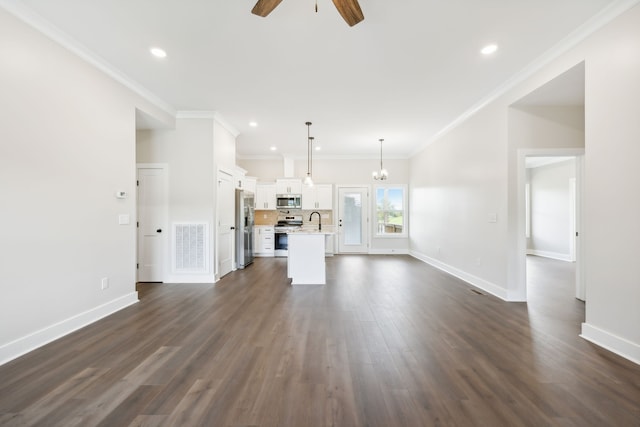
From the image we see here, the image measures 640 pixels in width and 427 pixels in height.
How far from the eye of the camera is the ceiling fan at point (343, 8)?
178 cm

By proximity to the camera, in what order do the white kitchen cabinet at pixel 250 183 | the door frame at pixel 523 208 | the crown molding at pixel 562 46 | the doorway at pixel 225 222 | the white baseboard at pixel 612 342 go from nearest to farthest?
the white baseboard at pixel 612 342 → the crown molding at pixel 562 46 → the door frame at pixel 523 208 → the doorway at pixel 225 222 → the white kitchen cabinet at pixel 250 183

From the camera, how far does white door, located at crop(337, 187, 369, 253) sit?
7.70 m

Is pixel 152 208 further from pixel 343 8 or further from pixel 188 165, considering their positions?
pixel 343 8

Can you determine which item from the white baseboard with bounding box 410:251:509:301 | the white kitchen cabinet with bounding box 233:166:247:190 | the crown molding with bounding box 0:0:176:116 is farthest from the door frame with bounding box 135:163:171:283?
the white baseboard with bounding box 410:251:509:301

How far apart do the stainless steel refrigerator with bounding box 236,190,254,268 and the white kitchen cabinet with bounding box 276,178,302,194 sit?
149cm

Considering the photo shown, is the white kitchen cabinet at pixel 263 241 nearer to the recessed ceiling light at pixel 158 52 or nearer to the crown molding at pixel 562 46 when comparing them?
the recessed ceiling light at pixel 158 52

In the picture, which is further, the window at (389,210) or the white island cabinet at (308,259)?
the window at (389,210)

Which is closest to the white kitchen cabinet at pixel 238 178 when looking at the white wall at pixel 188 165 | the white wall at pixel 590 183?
the white wall at pixel 188 165

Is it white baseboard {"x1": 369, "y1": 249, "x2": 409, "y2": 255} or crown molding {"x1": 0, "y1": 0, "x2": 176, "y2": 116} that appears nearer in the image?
crown molding {"x1": 0, "y1": 0, "x2": 176, "y2": 116}

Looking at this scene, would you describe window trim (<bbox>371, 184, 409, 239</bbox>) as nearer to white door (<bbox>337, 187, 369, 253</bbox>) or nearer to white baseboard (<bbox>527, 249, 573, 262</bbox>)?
white door (<bbox>337, 187, 369, 253</bbox>)

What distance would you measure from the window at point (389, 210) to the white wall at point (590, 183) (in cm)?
237

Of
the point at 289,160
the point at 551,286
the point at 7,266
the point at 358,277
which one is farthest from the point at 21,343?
the point at 551,286

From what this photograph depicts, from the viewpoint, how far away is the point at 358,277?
4879mm

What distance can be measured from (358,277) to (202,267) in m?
2.84
